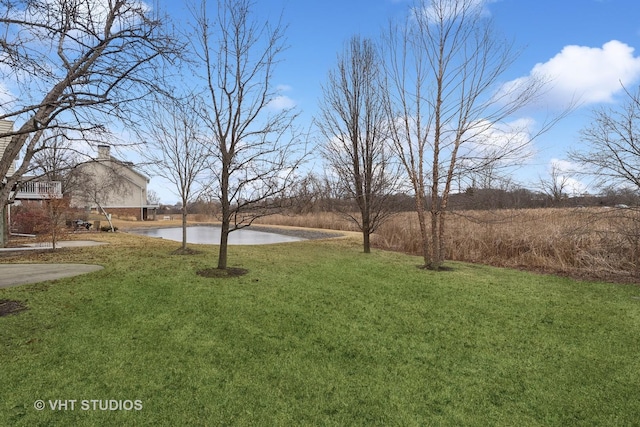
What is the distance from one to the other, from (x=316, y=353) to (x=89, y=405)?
6.80ft

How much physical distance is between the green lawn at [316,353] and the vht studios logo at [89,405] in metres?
0.04

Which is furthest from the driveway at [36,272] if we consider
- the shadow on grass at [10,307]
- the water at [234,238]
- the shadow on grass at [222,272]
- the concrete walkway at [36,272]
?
the water at [234,238]

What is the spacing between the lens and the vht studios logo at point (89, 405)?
9.17 ft

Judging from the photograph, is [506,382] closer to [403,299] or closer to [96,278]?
[403,299]

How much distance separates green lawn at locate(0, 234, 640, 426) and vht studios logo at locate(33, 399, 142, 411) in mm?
37

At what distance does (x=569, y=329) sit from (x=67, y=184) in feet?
87.4

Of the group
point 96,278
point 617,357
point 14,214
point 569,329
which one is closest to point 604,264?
point 569,329

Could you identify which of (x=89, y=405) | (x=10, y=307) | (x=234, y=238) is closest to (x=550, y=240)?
(x=89, y=405)

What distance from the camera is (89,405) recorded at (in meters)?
2.85

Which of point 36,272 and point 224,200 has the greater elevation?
point 224,200

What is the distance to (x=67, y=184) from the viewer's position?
2277cm

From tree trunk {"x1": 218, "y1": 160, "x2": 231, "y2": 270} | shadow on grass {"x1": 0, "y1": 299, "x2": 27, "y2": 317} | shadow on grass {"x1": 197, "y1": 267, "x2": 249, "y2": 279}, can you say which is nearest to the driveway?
shadow on grass {"x1": 0, "y1": 299, "x2": 27, "y2": 317}

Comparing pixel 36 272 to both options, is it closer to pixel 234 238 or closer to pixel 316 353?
pixel 316 353

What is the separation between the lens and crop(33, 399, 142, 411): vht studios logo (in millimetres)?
2795
